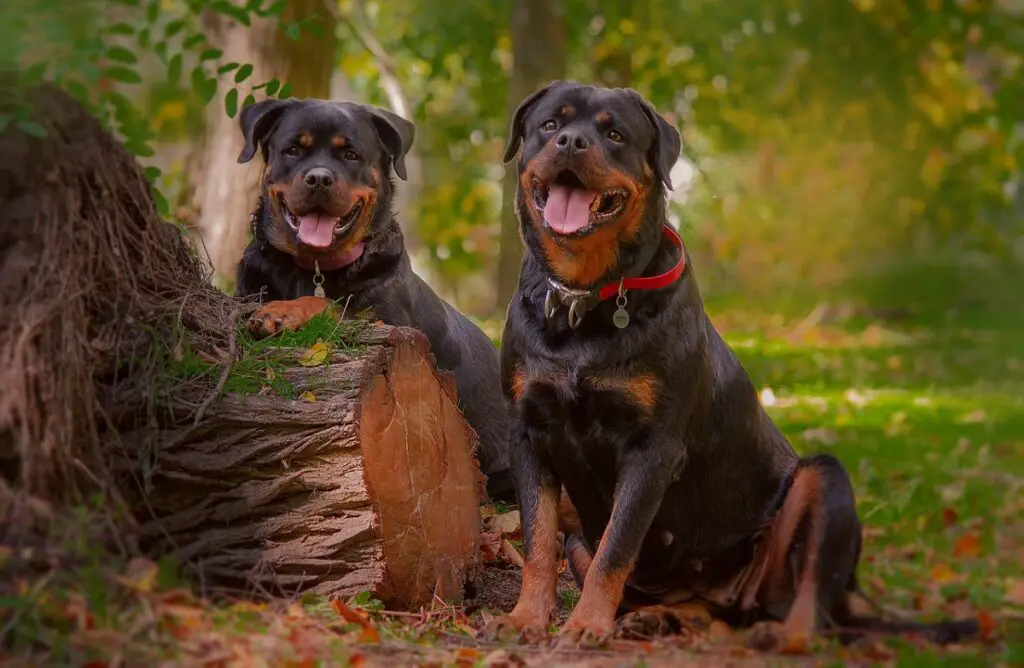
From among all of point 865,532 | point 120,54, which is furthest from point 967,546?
point 120,54

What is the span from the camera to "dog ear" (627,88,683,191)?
15.3ft

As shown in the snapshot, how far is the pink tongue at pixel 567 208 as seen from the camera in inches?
178

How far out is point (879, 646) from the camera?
159 inches

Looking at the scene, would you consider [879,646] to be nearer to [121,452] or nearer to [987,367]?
[121,452]

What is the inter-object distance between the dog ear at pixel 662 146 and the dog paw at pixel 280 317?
1410mm

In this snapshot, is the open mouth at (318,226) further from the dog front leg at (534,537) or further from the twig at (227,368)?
the dog front leg at (534,537)

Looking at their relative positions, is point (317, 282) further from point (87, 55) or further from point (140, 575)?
point (140, 575)

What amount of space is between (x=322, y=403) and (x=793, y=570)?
1.80 metres

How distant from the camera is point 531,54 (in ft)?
41.9

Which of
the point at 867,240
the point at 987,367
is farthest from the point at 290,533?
the point at 867,240

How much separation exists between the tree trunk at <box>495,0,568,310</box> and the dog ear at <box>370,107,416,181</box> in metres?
6.52

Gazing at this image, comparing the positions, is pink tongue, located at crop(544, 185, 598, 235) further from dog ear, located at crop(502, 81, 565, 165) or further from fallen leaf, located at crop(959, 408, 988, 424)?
fallen leaf, located at crop(959, 408, 988, 424)

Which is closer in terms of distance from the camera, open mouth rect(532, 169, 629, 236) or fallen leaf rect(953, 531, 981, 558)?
open mouth rect(532, 169, 629, 236)

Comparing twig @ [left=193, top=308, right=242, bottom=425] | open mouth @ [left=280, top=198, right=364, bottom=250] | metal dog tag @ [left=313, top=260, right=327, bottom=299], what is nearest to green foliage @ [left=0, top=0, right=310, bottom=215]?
open mouth @ [left=280, top=198, right=364, bottom=250]
